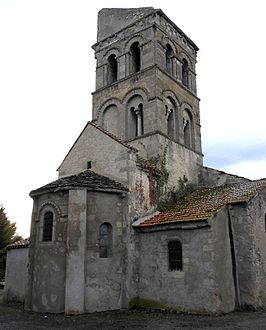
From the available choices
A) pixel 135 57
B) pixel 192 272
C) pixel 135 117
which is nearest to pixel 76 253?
pixel 192 272

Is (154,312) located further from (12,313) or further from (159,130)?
(159,130)

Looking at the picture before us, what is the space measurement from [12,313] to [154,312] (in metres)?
5.63

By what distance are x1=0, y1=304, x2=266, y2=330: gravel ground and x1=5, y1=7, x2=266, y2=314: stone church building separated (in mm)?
593

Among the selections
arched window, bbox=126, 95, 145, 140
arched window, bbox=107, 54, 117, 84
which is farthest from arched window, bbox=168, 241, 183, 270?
arched window, bbox=107, 54, 117, 84

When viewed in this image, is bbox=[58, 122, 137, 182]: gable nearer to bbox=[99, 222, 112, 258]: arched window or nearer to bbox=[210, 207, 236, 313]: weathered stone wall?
bbox=[99, 222, 112, 258]: arched window

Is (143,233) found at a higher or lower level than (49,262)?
higher

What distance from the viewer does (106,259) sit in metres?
13.9

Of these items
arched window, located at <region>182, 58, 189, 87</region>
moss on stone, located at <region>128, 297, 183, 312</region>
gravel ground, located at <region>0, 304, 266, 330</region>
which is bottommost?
gravel ground, located at <region>0, 304, 266, 330</region>

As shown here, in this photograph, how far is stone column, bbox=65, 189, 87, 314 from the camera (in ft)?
41.6

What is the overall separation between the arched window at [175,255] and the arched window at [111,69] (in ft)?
40.2

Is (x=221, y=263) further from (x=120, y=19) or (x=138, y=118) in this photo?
(x=120, y=19)

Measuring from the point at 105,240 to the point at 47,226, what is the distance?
248 cm

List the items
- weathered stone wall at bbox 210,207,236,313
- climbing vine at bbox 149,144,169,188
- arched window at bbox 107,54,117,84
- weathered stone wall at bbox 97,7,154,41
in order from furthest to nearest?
arched window at bbox 107,54,117,84 < weathered stone wall at bbox 97,7,154,41 < climbing vine at bbox 149,144,169,188 < weathered stone wall at bbox 210,207,236,313

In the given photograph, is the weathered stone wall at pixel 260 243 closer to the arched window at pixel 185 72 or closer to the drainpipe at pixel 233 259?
the drainpipe at pixel 233 259
